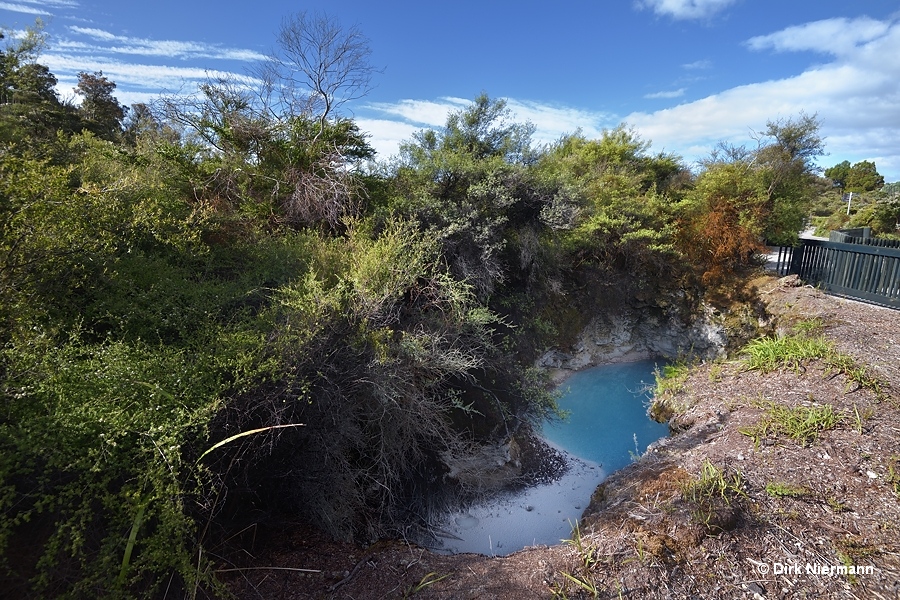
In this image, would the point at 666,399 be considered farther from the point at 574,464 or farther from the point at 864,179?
the point at 864,179

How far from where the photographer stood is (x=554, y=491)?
5.38 meters

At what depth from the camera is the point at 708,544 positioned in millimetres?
2967

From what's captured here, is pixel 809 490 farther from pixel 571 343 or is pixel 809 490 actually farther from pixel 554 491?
pixel 571 343

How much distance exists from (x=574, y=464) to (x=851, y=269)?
21.4 feet

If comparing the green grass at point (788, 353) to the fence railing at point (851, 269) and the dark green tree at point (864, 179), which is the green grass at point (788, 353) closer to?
the fence railing at point (851, 269)

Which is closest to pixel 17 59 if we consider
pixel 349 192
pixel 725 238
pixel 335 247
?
pixel 349 192

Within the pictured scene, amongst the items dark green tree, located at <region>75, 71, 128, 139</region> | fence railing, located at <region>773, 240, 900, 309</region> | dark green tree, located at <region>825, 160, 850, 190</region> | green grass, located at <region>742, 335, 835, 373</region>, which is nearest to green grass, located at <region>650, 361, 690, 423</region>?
green grass, located at <region>742, 335, 835, 373</region>

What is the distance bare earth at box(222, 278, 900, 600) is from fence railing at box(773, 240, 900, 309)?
151 inches

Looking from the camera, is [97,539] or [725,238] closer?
[97,539]

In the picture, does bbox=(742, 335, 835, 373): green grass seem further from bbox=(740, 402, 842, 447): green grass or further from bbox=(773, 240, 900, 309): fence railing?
bbox=(773, 240, 900, 309): fence railing

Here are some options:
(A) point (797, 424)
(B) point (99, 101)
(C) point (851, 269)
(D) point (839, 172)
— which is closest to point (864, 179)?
(D) point (839, 172)

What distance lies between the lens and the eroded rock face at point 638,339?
29.5 ft

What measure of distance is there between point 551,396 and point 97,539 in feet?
16.3

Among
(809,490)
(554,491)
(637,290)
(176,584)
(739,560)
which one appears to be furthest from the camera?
(637,290)
